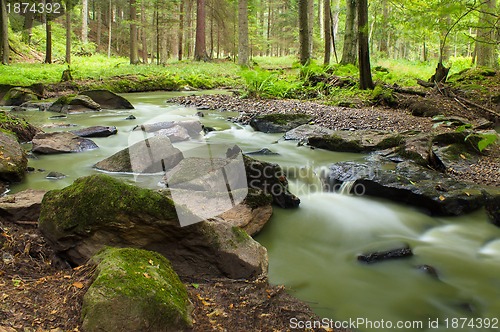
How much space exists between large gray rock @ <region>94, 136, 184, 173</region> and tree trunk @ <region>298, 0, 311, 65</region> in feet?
36.1

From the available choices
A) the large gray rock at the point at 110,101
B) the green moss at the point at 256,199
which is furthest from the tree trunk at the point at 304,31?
the green moss at the point at 256,199

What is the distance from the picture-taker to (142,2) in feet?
90.1

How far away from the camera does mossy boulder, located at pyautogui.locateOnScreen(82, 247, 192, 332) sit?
2.21 m

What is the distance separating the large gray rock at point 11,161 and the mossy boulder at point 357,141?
5.15m

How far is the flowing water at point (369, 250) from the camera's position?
3.37 meters

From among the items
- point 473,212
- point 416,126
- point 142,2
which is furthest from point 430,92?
point 142,2

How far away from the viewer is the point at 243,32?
71.7ft

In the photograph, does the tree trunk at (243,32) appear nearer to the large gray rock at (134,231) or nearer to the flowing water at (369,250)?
the flowing water at (369,250)

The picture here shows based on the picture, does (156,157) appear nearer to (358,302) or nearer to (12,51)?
(358,302)

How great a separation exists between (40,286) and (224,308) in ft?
4.07

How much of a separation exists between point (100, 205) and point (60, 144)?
4.97 metres

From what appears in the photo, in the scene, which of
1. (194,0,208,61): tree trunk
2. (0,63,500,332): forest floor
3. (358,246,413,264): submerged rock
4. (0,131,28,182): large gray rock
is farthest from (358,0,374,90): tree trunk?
(194,0,208,61): tree trunk

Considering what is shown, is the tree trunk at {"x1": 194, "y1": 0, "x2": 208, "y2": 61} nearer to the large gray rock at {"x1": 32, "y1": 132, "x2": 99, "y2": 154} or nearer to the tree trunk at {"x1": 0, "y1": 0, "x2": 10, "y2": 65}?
the tree trunk at {"x1": 0, "y1": 0, "x2": 10, "y2": 65}

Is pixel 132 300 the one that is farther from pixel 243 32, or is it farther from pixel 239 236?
pixel 243 32
